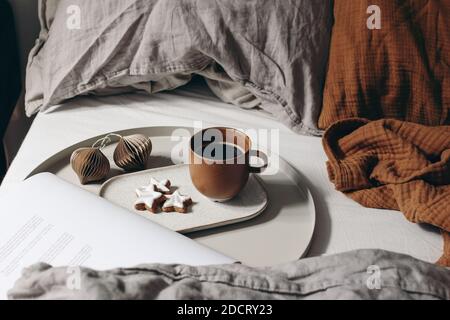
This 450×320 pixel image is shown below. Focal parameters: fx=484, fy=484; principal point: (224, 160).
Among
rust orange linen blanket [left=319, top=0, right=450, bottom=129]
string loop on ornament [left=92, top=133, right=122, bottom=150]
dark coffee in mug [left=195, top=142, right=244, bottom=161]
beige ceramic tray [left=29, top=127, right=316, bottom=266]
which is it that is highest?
rust orange linen blanket [left=319, top=0, right=450, bottom=129]

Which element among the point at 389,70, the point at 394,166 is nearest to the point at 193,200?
the point at 394,166

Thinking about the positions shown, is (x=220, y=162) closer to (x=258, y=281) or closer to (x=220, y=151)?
(x=220, y=151)

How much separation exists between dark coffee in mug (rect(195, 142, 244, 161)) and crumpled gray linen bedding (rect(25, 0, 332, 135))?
0.73 ft

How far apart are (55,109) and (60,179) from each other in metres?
0.25

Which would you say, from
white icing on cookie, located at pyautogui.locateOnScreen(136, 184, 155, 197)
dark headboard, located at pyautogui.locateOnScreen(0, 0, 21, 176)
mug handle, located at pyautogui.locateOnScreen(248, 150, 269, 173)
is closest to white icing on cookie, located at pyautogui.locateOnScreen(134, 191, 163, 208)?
white icing on cookie, located at pyautogui.locateOnScreen(136, 184, 155, 197)

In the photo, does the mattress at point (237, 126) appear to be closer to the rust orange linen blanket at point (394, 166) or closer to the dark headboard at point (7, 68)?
the rust orange linen blanket at point (394, 166)

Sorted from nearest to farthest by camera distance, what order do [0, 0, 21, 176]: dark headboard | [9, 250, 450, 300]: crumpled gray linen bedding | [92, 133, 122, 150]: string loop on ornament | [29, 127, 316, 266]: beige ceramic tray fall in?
[9, 250, 450, 300]: crumpled gray linen bedding < [29, 127, 316, 266]: beige ceramic tray < [92, 133, 122, 150]: string loop on ornament < [0, 0, 21, 176]: dark headboard

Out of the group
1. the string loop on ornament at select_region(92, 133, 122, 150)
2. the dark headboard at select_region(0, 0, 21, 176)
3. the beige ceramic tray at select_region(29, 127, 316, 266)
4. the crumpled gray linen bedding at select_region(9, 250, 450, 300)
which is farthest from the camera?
the dark headboard at select_region(0, 0, 21, 176)

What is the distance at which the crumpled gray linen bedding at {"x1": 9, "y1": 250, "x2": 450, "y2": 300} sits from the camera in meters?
0.37

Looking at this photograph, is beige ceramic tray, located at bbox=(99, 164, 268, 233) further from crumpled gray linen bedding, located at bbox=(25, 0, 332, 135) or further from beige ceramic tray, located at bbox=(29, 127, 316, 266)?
crumpled gray linen bedding, located at bbox=(25, 0, 332, 135)

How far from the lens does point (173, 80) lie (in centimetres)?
81

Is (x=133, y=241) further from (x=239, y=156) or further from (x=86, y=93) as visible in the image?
(x=86, y=93)

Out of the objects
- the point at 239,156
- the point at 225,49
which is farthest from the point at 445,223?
the point at 225,49
